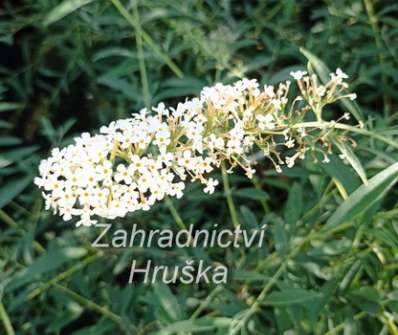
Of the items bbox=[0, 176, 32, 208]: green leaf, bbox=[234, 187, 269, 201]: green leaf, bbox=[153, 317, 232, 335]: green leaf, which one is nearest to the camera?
bbox=[153, 317, 232, 335]: green leaf

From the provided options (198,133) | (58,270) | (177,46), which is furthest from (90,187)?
(177,46)

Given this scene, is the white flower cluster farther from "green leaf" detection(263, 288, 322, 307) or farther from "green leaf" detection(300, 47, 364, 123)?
"green leaf" detection(263, 288, 322, 307)

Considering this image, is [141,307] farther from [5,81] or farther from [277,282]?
[5,81]

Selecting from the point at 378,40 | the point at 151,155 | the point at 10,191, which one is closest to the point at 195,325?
the point at 151,155

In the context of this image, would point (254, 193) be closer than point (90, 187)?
No

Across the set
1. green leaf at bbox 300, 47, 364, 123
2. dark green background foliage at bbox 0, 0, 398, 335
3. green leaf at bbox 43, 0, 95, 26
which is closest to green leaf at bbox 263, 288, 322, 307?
dark green background foliage at bbox 0, 0, 398, 335

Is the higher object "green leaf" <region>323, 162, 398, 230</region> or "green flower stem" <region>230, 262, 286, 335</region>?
"green leaf" <region>323, 162, 398, 230</region>

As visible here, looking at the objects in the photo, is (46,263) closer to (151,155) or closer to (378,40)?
(151,155)

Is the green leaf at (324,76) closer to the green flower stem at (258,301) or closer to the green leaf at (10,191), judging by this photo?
the green flower stem at (258,301)
